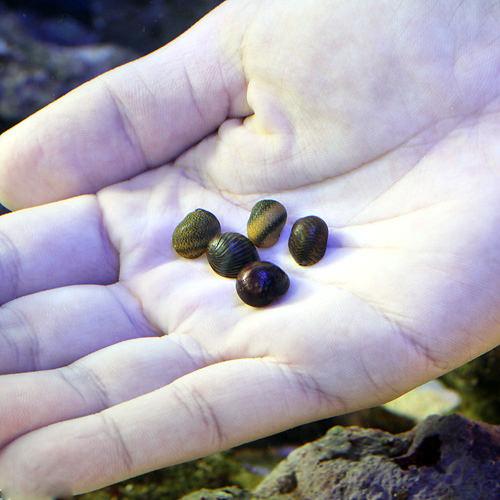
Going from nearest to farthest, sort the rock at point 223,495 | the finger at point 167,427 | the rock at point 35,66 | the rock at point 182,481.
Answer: the finger at point 167,427, the rock at point 223,495, the rock at point 182,481, the rock at point 35,66

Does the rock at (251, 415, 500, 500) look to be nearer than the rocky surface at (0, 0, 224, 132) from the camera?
Yes

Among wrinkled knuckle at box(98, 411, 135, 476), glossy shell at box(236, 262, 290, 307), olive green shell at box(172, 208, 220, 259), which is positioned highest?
olive green shell at box(172, 208, 220, 259)

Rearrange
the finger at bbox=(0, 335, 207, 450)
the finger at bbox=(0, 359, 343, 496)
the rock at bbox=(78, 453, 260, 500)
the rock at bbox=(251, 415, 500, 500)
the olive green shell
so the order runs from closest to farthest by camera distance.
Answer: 1. the finger at bbox=(0, 359, 343, 496)
2. the finger at bbox=(0, 335, 207, 450)
3. the rock at bbox=(251, 415, 500, 500)
4. the olive green shell
5. the rock at bbox=(78, 453, 260, 500)

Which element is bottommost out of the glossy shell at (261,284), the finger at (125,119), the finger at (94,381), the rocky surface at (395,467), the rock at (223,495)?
the rock at (223,495)

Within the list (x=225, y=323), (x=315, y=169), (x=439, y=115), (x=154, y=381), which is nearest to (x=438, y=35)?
(x=439, y=115)

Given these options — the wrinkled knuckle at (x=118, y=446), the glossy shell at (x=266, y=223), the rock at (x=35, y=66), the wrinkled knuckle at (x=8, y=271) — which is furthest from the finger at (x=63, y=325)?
the rock at (x=35, y=66)

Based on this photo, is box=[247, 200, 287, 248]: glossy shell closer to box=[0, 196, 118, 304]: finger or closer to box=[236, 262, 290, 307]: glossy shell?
box=[236, 262, 290, 307]: glossy shell

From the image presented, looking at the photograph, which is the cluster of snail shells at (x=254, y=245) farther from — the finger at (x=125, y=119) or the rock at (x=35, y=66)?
the rock at (x=35, y=66)

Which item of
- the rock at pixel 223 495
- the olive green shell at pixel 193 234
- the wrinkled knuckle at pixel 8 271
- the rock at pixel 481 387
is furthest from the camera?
the rock at pixel 481 387

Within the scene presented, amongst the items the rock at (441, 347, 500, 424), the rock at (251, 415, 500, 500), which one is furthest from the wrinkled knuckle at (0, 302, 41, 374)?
the rock at (441, 347, 500, 424)
